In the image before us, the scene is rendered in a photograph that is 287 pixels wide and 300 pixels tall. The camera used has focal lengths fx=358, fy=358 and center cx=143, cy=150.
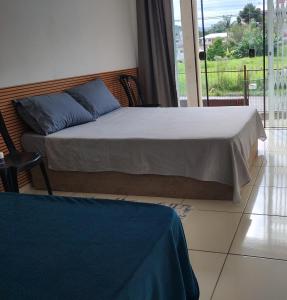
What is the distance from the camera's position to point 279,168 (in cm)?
338

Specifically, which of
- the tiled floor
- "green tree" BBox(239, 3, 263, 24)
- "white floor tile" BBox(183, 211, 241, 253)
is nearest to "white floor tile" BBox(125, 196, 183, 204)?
the tiled floor

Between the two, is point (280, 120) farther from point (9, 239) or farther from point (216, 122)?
point (9, 239)

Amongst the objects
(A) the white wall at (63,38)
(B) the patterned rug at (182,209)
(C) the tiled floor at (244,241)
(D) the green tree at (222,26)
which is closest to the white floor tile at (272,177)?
(C) the tiled floor at (244,241)

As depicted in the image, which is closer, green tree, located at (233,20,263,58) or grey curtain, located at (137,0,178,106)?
green tree, located at (233,20,263,58)

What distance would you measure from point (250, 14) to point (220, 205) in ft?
10.2

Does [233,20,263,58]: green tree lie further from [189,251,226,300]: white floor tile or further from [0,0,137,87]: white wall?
[189,251,226,300]: white floor tile

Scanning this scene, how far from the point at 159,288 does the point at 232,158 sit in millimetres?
1652

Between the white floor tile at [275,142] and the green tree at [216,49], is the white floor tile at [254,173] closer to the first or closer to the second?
the white floor tile at [275,142]

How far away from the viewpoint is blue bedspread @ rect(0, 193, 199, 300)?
1.01m

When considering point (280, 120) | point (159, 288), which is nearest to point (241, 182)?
point (159, 288)

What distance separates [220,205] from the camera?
275 cm

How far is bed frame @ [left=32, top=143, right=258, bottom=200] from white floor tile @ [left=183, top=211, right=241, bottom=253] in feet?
0.78

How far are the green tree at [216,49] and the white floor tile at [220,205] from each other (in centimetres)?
283

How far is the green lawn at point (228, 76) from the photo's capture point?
5000 millimetres
